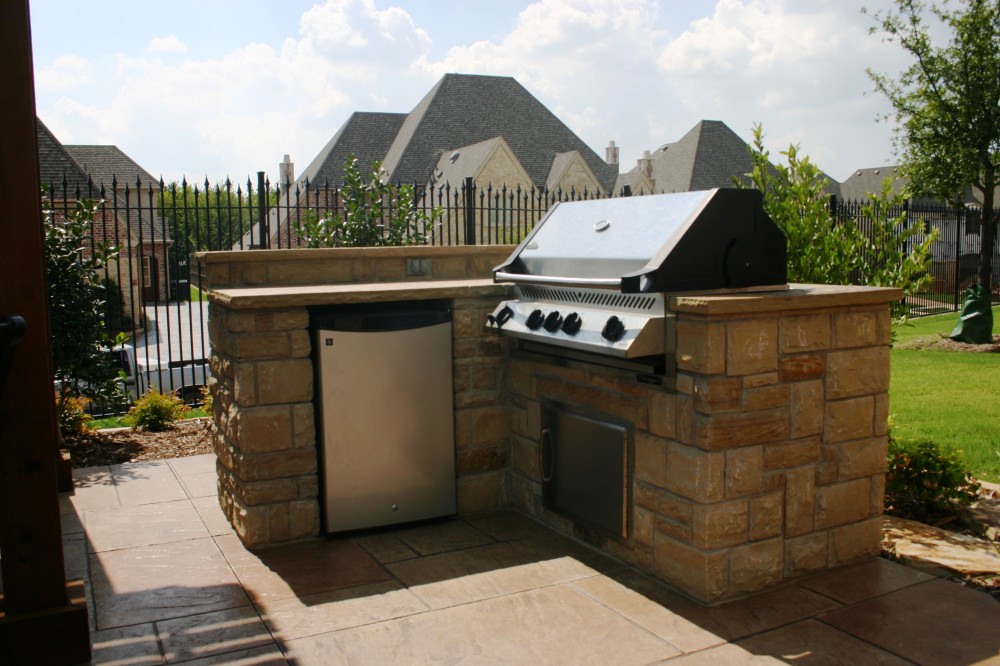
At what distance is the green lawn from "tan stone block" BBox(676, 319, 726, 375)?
244 cm

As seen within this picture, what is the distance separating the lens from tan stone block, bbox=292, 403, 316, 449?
422 centimetres

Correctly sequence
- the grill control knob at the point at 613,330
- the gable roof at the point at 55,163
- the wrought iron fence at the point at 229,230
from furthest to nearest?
the gable roof at the point at 55,163 → the wrought iron fence at the point at 229,230 → the grill control knob at the point at 613,330

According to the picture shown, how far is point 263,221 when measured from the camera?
28.2 ft

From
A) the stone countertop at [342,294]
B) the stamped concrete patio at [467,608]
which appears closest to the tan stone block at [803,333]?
the stamped concrete patio at [467,608]

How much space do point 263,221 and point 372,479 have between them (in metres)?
4.95

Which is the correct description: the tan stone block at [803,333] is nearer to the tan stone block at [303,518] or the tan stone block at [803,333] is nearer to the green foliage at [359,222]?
the tan stone block at [303,518]

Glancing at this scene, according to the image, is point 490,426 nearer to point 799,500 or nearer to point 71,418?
point 799,500

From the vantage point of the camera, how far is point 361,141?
149ft

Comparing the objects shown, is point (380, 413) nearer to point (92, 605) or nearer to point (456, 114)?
point (92, 605)

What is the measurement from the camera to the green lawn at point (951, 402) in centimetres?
610

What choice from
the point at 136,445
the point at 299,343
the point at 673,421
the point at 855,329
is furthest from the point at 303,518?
the point at 136,445

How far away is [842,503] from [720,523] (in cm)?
76

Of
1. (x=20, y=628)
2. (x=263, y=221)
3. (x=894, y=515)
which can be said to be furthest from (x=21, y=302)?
(x=263, y=221)

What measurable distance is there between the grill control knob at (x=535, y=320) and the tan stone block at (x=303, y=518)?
143 cm
